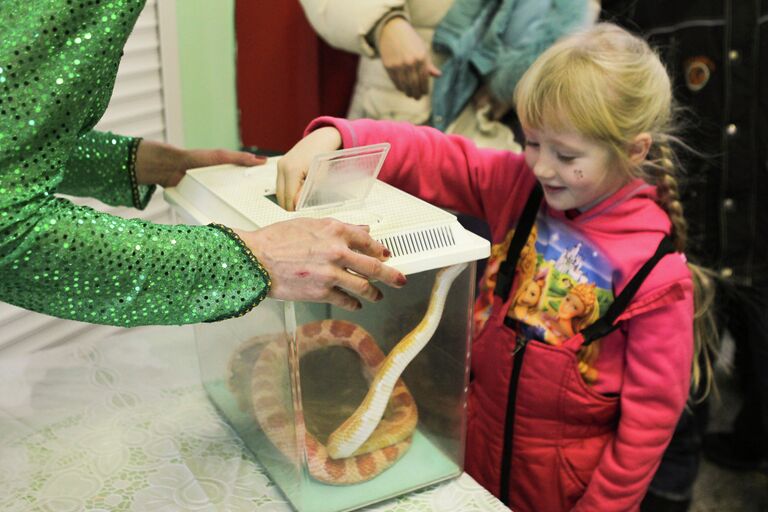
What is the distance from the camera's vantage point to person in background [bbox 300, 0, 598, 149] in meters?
1.44

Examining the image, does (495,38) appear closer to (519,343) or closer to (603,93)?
(603,93)

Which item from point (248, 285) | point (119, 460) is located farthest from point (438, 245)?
point (119, 460)

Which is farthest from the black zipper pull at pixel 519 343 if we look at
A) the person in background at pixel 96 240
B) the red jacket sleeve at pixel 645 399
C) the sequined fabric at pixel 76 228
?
the sequined fabric at pixel 76 228

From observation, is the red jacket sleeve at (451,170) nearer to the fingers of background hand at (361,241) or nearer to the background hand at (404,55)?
the background hand at (404,55)

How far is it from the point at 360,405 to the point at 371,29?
0.76 metres

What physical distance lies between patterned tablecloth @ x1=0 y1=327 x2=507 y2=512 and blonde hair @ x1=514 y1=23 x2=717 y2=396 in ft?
1.62

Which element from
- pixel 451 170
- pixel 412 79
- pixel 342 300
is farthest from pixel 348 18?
pixel 342 300

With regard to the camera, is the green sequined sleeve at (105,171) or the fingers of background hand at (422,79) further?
Result: the fingers of background hand at (422,79)

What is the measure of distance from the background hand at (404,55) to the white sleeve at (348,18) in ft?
0.09

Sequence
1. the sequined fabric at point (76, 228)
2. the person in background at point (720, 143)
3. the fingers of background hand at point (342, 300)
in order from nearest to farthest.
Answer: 1. the sequined fabric at point (76, 228)
2. the fingers of background hand at point (342, 300)
3. the person in background at point (720, 143)

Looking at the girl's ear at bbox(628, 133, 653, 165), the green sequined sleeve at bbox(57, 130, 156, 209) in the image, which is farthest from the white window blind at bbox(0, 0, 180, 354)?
the girl's ear at bbox(628, 133, 653, 165)

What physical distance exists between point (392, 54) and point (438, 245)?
0.64 m

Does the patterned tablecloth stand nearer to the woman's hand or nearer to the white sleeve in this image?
the woman's hand

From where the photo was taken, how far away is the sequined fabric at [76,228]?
0.75 meters
